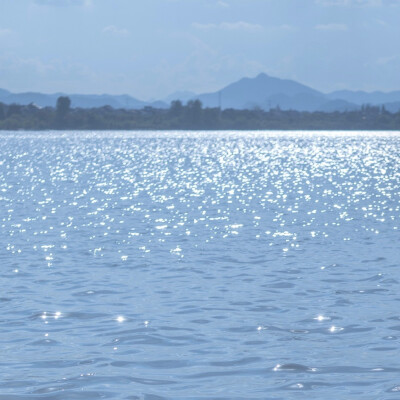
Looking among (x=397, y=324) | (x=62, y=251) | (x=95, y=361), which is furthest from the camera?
(x=62, y=251)

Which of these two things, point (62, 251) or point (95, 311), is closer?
point (95, 311)

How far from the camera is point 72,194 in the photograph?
5700 centimetres

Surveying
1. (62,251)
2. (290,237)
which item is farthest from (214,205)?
(62,251)

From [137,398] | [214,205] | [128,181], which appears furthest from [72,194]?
[137,398]

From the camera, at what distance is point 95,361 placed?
15.7 metres

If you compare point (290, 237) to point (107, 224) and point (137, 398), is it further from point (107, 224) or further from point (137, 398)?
point (137, 398)

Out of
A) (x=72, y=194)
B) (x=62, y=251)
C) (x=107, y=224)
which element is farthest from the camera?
(x=72, y=194)

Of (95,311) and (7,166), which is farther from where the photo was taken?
(7,166)

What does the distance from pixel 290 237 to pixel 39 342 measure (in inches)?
674

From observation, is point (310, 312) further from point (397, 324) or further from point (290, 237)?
point (290, 237)

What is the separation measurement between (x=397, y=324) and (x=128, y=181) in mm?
56290

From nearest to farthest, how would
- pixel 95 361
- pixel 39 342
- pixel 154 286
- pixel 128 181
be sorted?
pixel 95 361 → pixel 39 342 → pixel 154 286 → pixel 128 181

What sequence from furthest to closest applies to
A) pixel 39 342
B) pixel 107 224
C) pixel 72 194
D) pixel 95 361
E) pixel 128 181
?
pixel 128 181, pixel 72 194, pixel 107 224, pixel 39 342, pixel 95 361

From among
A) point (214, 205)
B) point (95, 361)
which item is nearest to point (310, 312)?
point (95, 361)
